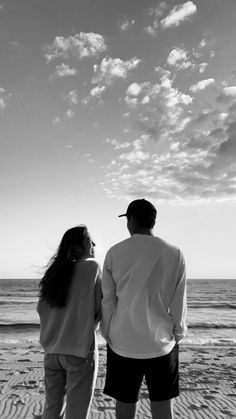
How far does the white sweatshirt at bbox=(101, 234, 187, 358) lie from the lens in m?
2.62

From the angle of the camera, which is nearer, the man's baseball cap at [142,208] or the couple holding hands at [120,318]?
the couple holding hands at [120,318]

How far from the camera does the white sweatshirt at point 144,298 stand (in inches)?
103

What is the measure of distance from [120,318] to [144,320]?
0.59 ft

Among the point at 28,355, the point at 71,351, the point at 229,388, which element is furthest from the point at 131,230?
the point at 28,355

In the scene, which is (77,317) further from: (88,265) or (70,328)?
(88,265)

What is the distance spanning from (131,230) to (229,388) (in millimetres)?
5079

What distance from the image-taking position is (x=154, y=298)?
2646 mm

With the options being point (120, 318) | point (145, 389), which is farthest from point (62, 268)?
point (145, 389)

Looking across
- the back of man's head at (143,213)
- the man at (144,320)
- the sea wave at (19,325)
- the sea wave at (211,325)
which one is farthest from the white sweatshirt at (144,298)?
the sea wave at (211,325)

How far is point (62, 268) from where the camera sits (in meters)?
2.94

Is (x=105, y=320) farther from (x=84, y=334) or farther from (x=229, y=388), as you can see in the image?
(x=229, y=388)

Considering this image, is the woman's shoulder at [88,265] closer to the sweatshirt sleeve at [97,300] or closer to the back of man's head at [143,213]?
the sweatshirt sleeve at [97,300]

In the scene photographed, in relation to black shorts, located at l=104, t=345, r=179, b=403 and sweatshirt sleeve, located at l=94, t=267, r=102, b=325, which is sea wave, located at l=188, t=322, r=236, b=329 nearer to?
sweatshirt sleeve, located at l=94, t=267, r=102, b=325

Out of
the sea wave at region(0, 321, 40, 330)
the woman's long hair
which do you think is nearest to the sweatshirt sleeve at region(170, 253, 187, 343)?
the woman's long hair
